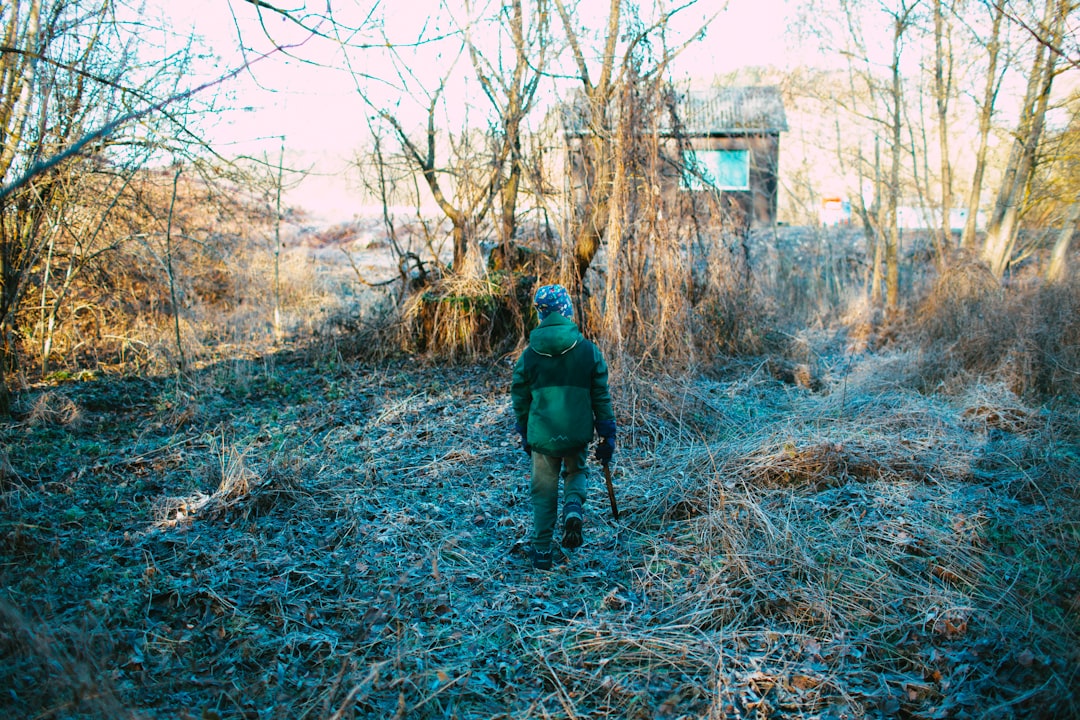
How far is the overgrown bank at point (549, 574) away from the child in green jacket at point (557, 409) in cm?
38

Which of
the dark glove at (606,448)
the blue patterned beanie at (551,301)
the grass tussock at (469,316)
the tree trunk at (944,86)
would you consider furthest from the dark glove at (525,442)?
the tree trunk at (944,86)

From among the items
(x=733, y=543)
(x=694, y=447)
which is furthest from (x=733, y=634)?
(x=694, y=447)

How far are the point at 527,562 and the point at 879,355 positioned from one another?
25.2ft

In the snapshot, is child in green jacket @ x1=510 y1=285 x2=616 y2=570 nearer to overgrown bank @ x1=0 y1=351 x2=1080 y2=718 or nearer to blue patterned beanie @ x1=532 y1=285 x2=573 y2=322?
blue patterned beanie @ x1=532 y1=285 x2=573 y2=322

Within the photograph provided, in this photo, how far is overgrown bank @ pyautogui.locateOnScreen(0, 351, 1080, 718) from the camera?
327 cm

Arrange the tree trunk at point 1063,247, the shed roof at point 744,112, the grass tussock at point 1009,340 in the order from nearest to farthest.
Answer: the grass tussock at point 1009,340 < the tree trunk at point 1063,247 < the shed roof at point 744,112

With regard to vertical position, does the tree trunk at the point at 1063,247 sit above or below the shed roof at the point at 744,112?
below

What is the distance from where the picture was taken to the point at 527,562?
4711mm

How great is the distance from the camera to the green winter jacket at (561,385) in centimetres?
442

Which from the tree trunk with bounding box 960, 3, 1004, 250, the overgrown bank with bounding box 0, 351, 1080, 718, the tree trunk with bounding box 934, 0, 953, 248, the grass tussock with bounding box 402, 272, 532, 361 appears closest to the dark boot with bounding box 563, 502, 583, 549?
the overgrown bank with bounding box 0, 351, 1080, 718

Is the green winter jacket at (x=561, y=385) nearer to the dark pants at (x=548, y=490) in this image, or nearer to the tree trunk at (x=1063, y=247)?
the dark pants at (x=548, y=490)

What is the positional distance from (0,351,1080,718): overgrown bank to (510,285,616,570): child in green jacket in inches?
14.9

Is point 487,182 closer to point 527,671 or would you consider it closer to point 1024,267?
point 527,671

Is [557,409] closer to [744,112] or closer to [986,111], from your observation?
[986,111]
